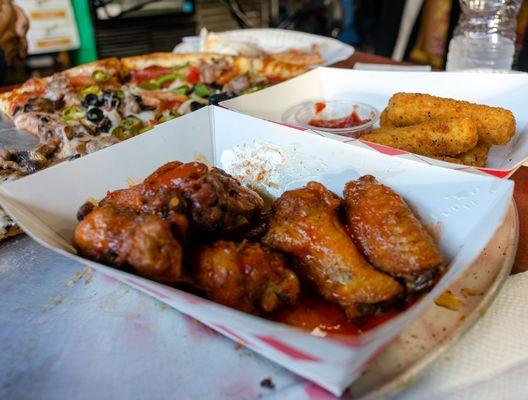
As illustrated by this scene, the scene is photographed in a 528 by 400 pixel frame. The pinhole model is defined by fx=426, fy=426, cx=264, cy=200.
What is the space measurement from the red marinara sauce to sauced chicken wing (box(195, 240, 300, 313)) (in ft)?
5.71

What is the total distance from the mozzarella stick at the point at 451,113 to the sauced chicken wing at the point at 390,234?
1.02 meters


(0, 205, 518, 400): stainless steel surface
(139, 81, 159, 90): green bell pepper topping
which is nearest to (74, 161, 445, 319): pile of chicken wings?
(0, 205, 518, 400): stainless steel surface

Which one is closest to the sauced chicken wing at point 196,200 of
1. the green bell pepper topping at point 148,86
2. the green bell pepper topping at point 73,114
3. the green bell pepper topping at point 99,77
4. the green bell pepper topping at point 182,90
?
the green bell pepper topping at point 73,114

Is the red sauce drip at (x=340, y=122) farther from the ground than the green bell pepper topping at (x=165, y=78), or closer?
closer

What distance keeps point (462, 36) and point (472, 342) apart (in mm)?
3894

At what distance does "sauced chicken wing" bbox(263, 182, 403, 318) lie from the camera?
142 centimetres

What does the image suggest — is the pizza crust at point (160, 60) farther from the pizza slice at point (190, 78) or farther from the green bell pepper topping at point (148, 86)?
the green bell pepper topping at point (148, 86)

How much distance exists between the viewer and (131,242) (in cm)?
139

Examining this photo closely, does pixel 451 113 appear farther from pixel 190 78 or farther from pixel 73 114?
pixel 73 114

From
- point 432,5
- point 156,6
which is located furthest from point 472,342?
point 156,6

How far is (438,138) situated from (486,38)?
267 centimetres

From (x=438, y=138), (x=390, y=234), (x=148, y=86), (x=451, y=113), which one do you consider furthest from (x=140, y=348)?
(x=148, y=86)

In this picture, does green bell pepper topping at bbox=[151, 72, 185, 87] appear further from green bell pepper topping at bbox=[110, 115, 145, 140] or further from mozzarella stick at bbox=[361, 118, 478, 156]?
mozzarella stick at bbox=[361, 118, 478, 156]

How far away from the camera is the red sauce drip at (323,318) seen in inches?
57.1
